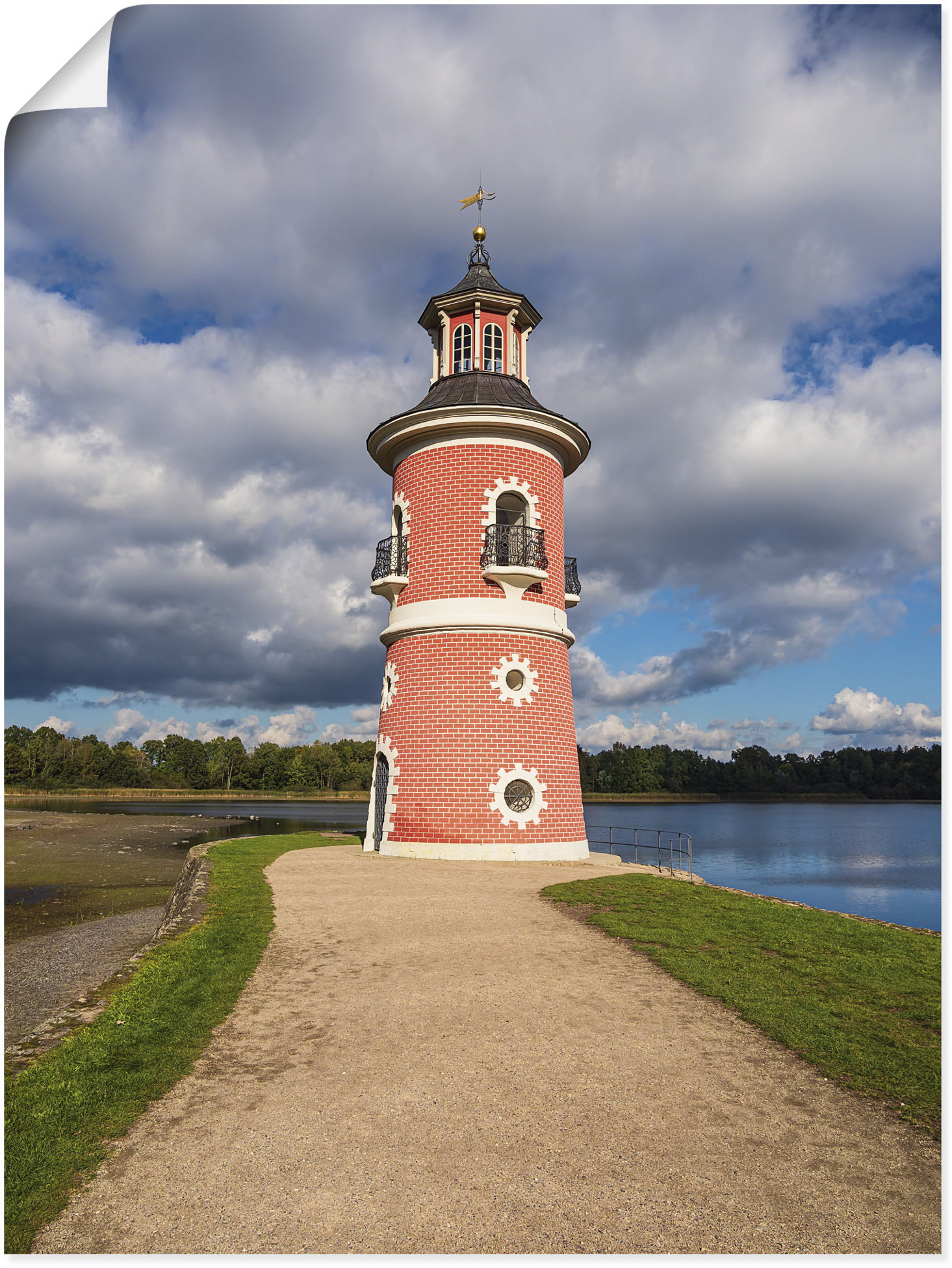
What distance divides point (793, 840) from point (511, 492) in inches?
1485

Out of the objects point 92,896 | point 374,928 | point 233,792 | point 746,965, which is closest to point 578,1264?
point 746,965

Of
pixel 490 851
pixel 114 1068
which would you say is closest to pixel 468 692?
pixel 490 851

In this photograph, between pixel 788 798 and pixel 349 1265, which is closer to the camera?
pixel 349 1265

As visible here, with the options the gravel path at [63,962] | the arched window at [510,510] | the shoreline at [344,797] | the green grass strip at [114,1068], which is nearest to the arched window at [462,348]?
the arched window at [510,510]

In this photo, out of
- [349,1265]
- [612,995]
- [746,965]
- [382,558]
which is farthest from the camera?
[382,558]

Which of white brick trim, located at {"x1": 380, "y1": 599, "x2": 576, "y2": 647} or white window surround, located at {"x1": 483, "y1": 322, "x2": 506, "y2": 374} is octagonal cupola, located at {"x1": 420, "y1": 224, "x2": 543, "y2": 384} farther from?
white brick trim, located at {"x1": 380, "y1": 599, "x2": 576, "y2": 647}

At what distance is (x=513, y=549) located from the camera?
17484mm

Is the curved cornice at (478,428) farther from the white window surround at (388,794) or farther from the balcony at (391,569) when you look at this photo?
the white window surround at (388,794)

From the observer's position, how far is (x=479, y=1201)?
3658 millimetres

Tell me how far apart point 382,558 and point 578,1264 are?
16.5m

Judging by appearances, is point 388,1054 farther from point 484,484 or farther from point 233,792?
point 233,792

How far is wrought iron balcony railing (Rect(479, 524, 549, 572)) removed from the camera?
17.4 metres

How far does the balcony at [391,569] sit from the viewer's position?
18.2 m

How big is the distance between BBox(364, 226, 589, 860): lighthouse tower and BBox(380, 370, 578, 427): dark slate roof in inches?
2.7
